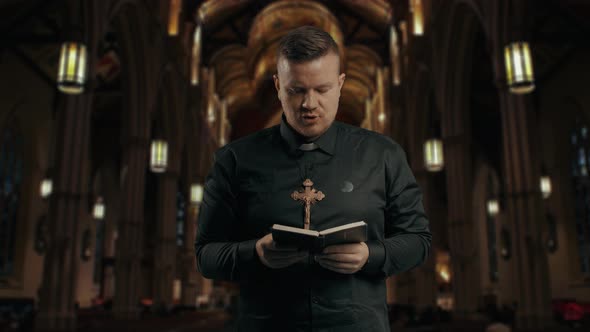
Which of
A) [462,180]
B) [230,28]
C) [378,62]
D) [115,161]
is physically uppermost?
[230,28]

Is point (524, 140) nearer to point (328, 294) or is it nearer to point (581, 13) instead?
point (581, 13)

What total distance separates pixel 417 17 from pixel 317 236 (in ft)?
63.7

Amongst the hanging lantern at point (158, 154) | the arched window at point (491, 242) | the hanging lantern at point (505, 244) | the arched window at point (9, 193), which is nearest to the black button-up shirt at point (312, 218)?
the hanging lantern at point (158, 154)

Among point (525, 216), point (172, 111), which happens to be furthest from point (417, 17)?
point (525, 216)

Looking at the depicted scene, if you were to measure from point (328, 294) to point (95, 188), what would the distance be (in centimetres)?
2625

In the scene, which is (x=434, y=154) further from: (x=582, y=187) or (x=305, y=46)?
(x=305, y=46)

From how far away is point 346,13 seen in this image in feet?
90.3

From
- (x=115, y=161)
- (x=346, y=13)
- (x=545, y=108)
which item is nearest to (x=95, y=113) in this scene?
(x=115, y=161)

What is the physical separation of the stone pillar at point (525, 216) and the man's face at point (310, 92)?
953 centimetres

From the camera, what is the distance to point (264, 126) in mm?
17812

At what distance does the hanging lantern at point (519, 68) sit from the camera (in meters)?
9.18

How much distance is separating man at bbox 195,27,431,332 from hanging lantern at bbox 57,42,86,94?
8934 millimetres

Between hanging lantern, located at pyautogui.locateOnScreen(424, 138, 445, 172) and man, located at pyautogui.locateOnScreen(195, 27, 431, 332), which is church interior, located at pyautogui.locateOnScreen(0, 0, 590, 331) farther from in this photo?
man, located at pyautogui.locateOnScreen(195, 27, 431, 332)

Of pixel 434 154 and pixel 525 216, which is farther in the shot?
pixel 434 154
